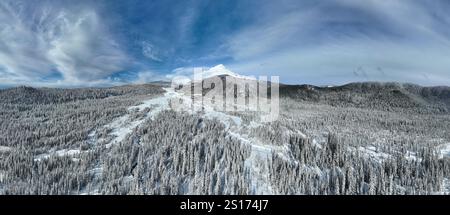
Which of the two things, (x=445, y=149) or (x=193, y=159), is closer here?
(x=193, y=159)

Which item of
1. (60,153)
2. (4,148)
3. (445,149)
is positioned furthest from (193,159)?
(445,149)

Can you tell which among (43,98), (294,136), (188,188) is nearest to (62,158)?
(188,188)

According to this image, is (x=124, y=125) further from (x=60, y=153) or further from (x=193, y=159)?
(x=193, y=159)

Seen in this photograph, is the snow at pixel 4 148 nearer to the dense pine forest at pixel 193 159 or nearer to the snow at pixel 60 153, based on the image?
the dense pine forest at pixel 193 159

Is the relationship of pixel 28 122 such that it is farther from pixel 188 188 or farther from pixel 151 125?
pixel 188 188

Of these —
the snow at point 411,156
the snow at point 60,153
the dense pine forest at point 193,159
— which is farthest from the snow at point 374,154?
the snow at point 60,153

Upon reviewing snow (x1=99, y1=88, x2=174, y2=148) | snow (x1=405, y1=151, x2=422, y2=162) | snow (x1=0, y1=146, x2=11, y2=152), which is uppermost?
snow (x1=99, y1=88, x2=174, y2=148)

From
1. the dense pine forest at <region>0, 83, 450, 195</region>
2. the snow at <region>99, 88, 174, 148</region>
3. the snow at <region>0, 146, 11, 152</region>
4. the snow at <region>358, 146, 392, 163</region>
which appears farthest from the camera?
the snow at <region>99, 88, 174, 148</region>

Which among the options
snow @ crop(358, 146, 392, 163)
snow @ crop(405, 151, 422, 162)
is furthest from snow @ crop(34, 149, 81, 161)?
snow @ crop(405, 151, 422, 162)

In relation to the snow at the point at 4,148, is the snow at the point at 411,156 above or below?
below

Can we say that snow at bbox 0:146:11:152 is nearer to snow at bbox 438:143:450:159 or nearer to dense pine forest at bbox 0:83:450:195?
dense pine forest at bbox 0:83:450:195

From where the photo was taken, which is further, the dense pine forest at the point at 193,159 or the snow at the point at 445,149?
the snow at the point at 445,149
